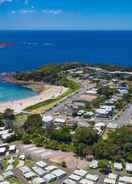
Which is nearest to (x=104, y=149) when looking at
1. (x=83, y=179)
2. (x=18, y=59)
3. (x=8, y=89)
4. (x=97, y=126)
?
(x=83, y=179)

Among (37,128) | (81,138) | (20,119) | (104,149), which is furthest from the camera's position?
(20,119)

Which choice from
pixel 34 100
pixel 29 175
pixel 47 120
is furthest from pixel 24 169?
pixel 34 100

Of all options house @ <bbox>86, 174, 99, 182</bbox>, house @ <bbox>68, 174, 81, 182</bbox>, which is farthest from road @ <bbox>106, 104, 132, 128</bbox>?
house @ <bbox>68, 174, 81, 182</bbox>

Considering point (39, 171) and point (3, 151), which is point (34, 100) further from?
point (39, 171)

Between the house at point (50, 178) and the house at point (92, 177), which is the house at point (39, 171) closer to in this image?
the house at point (50, 178)

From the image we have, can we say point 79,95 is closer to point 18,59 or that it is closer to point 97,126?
point 97,126

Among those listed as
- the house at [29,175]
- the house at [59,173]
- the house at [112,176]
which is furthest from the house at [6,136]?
the house at [112,176]

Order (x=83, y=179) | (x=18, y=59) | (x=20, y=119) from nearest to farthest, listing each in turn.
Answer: (x=83, y=179) < (x=20, y=119) < (x=18, y=59)
